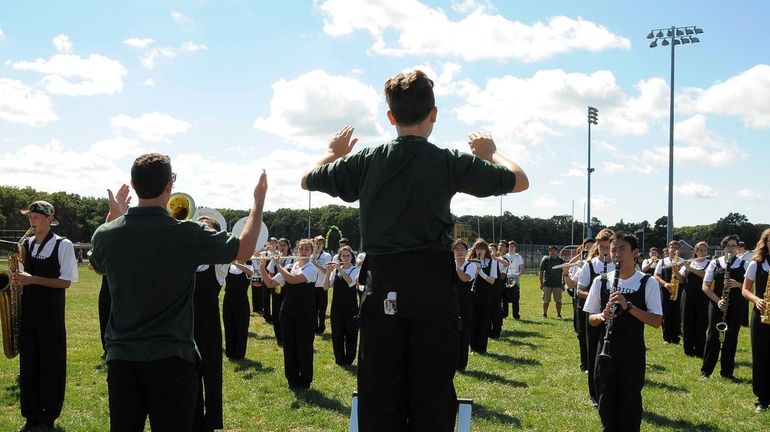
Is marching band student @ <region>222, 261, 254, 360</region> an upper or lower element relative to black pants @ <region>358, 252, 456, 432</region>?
lower

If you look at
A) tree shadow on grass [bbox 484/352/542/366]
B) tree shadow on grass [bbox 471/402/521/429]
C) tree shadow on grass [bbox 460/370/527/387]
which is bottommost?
tree shadow on grass [bbox 484/352/542/366]

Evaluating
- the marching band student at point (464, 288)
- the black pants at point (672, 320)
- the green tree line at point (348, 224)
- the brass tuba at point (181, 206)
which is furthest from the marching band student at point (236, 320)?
the green tree line at point (348, 224)

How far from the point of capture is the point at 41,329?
7941 mm

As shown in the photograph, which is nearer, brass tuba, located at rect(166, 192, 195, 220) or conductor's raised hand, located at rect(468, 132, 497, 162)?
conductor's raised hand, located at rect(468, 132, 497, 162)

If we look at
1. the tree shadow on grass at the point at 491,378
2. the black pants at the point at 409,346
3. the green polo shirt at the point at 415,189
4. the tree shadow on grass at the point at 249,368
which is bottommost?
the tree shadow on grass at the point at 249,368

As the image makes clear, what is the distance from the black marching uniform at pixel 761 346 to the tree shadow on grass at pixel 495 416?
3446mm

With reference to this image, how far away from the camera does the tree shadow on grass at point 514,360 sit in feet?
46.2

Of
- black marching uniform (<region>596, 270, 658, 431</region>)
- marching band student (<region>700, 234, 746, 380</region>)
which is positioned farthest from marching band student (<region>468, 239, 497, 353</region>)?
black marching uniform (<region>596, 270, 658, 431</region>)

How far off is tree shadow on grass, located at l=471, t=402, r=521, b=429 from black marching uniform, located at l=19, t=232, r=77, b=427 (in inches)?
205

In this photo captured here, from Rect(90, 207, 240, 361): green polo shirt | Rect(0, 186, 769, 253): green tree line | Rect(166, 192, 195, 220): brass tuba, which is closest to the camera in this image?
Rect(90, 207, 240, 361): green polo shirt

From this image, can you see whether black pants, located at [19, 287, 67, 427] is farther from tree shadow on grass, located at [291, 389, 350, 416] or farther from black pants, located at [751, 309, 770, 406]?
black pants, located at [751, 309, 770, 406]

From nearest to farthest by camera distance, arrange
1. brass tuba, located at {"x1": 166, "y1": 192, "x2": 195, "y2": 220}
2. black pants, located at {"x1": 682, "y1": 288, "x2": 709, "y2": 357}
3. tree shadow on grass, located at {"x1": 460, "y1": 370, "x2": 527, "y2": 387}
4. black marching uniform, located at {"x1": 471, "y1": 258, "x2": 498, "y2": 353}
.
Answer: brass tuba, located at {"x1": 166, "y1": 192, "x2": 195, "y2": 220} → tree shadow on grass, located at {"x1": 460, "y1": 370, "x2": 527, "y2": 387} → black pants, located at {"x1": 682, "y1": 288, "x2": 709, "y2": 357} → black marching uniform, located at {"x1": 471, "y1": 258, "x2": 498, "y2": 353}

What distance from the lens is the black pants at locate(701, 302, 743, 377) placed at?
1170cm

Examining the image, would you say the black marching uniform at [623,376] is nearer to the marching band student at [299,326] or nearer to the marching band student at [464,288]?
the marching band student at [299,326]
